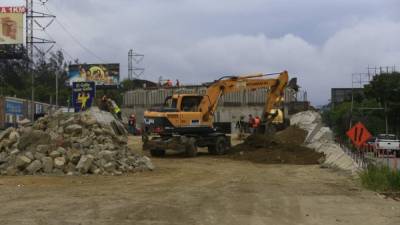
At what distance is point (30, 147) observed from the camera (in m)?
22.7

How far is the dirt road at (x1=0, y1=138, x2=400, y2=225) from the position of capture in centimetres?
1233

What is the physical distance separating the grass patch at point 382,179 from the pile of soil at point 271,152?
30.4 feet

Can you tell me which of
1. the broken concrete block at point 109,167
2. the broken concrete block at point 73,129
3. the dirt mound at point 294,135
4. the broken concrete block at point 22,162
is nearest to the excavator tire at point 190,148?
the broken concrete block at point 73,129

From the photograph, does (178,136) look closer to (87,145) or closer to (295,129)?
(87,145)

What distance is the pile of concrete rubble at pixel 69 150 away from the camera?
21.5m

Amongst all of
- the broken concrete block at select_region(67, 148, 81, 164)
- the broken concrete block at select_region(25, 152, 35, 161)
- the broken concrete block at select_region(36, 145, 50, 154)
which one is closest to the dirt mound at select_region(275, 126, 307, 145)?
the broken concrete block at select_region(67, 148, 81, 164)

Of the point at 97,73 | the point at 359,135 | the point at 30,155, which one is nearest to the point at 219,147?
the point at 359,135

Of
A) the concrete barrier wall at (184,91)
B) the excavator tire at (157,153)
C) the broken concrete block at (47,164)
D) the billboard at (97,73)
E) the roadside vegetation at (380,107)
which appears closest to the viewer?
the broken concrete block at (47,164)

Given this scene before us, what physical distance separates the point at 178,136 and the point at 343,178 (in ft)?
35.8

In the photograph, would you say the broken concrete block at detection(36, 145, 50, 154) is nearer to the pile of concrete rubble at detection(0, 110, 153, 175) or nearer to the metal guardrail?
the pile of concrete rubble at detection(0, 110, 153, 175)

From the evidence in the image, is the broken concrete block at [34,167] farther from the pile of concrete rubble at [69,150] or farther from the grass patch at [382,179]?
the grass patch at [382,179]

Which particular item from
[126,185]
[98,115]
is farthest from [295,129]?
[126,185]

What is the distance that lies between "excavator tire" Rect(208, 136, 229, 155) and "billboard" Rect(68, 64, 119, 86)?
6125 cm

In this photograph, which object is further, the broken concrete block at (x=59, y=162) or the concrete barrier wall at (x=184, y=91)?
the concrete barrier wall at (x=184, y=91)
